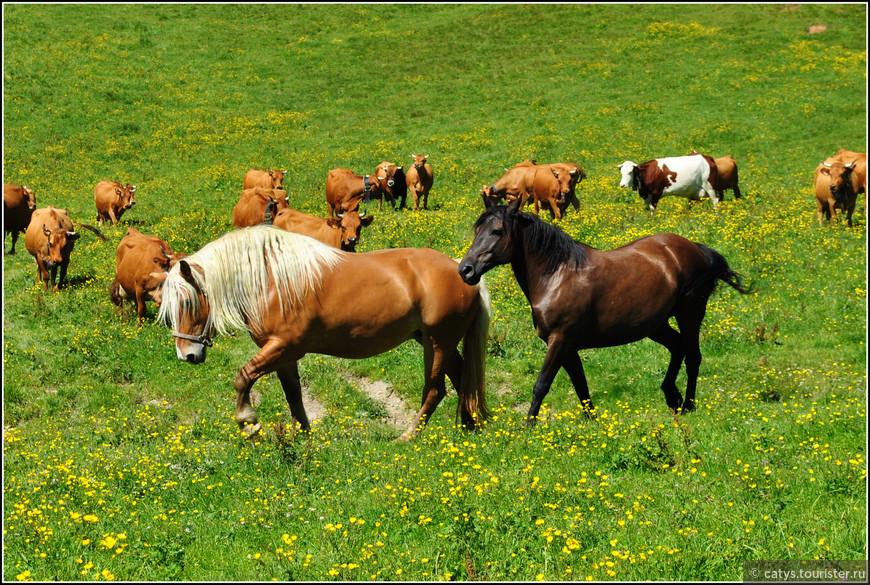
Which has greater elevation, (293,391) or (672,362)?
(293,391)

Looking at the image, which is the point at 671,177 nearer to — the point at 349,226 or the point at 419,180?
the point at 419,180

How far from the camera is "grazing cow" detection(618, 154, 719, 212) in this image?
82.2 feet

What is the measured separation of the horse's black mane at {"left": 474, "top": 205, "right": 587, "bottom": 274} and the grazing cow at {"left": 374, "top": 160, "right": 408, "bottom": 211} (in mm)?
16973

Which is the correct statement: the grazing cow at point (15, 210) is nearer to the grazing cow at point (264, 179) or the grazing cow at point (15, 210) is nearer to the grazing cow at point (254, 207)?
the grazing cow at point (264, 179)

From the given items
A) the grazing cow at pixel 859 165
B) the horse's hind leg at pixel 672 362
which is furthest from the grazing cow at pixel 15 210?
the grazing cow at pixel 859 165

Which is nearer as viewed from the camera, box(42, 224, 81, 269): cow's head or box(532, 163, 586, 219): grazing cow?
box(42, 224, 81, 269): cow's head

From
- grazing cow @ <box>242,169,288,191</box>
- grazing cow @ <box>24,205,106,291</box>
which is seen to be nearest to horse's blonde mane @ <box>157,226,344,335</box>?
grazing cow @ <box>24,205,106,291</box>

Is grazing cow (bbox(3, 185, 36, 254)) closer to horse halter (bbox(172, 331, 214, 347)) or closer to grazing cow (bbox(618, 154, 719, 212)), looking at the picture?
horse halter (bbox(172, 331, 214, 347))

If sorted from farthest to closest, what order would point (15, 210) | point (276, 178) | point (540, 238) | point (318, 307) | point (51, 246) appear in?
point (276, 178)
point (15, 210)
point (51, 246)
point (540, 238)
point (318, 307)

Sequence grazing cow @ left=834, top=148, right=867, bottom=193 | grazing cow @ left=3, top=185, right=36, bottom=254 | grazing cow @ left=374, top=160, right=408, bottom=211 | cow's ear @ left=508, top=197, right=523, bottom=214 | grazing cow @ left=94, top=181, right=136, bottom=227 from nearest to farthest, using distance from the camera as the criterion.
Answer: cow's ear @ left=508, top=197, right=523, bottom=214, grazing cow @ left=834, top=148, right=867, bottom=193, grazing cow @ left=3, top=185, right=36, bottom=254, grazing cow @ left=94, top=181, right=136, bottom=227, grazing cow @ left=374, top=160, right=408, bottom=211

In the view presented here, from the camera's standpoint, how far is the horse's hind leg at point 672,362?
416 inches

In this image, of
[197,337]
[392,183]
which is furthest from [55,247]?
[392,183]

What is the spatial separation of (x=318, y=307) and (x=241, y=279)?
3.15 feet

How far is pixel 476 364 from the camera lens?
9.99 m
